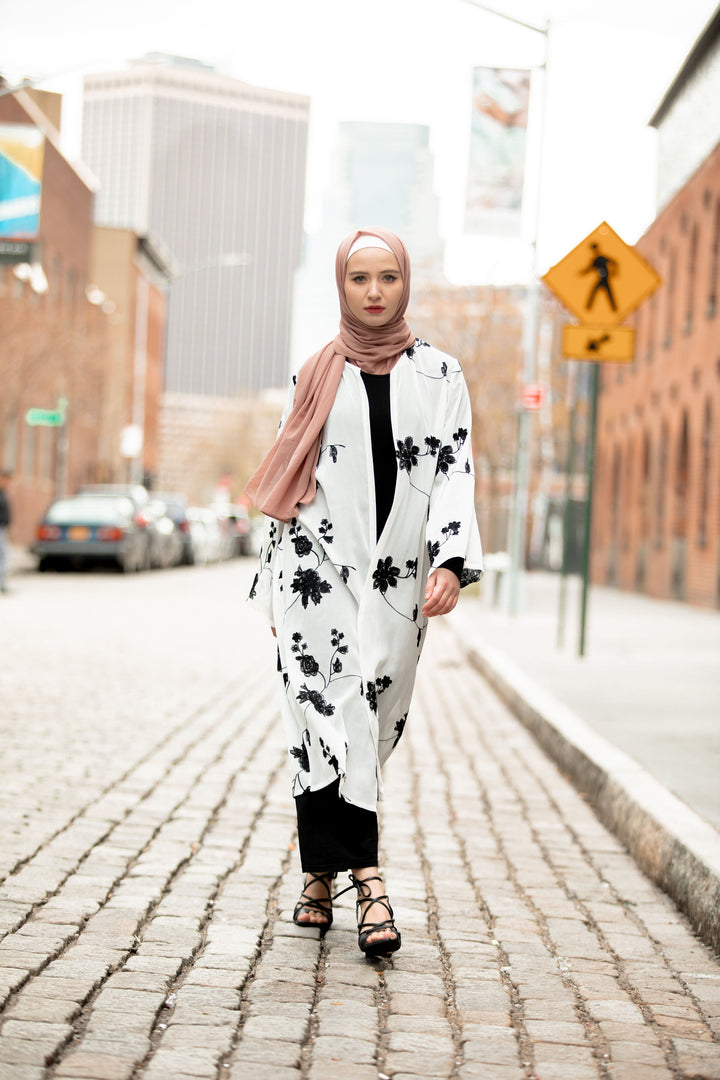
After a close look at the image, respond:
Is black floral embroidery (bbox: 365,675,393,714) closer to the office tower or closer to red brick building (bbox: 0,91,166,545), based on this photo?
red brick building (bbox: 0,91,166,545)

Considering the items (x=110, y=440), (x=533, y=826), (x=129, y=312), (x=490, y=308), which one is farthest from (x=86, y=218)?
(x=533, y=826)

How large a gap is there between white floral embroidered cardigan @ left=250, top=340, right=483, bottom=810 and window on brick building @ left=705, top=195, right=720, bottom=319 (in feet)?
77.6

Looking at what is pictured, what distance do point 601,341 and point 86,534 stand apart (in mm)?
18405

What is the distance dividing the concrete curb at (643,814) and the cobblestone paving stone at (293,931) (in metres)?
0.09

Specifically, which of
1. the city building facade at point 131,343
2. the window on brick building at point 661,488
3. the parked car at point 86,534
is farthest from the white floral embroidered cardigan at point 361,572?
the city building facade at point 131,343

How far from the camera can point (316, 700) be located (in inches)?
159

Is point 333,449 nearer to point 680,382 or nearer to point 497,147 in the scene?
point 497,147

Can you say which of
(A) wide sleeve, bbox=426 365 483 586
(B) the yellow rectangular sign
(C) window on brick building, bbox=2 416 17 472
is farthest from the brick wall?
(A) wide sleeve, bbox=426 365 483 586

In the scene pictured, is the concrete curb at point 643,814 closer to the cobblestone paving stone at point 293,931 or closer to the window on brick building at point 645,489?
the cobblestone paving stone at point 293,931

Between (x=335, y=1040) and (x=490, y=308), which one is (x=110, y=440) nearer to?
(x=490, y=308)

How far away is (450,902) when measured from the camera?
4809 millimetres

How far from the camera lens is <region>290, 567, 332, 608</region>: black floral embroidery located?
160 inches

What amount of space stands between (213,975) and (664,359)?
96.0ft

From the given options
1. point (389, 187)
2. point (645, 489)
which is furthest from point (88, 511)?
point (645, 489)
